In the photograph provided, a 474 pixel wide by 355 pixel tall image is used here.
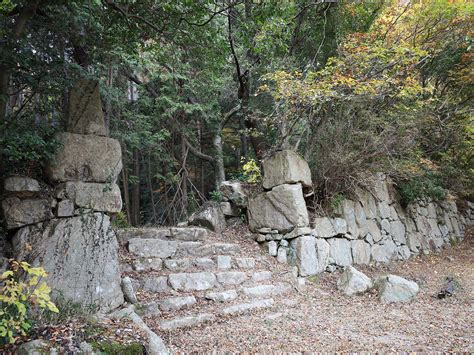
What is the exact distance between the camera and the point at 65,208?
3457 mm

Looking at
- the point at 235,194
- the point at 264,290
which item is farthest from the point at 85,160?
the point at 235,194

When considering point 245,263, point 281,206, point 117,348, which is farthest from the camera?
point 281,206

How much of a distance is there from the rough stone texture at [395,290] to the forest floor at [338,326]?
130mm

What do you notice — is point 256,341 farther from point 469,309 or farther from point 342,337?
point 469,309

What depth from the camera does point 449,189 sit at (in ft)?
33.6

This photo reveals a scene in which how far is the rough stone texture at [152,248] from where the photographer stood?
171 inches

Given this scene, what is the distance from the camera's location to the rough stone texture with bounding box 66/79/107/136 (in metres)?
3.69

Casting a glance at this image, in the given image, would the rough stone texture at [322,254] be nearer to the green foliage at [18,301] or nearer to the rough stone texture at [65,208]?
the rough stone texture at [65,208]

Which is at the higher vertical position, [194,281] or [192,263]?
[192,263]

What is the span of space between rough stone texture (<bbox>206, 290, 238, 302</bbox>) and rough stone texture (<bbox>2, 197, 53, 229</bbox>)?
80.4 inches

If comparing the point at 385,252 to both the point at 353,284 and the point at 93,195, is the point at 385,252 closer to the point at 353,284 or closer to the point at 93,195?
the point at 353,284

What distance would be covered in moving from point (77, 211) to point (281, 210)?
3.41m

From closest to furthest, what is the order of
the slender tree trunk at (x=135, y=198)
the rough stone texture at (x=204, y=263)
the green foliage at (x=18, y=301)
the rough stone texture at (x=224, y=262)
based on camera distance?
the green foliage at (x=18, y=301) → the rough stone texture at (x=204, y=263) → the rough stone texture at (x=224, y=262) → the slender tree trunk at (x=135, y=198)

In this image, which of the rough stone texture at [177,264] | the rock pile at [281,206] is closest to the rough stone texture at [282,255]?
the rock pile at [281,206]
